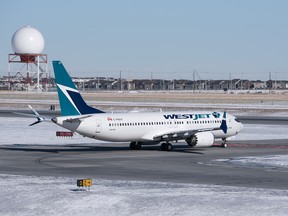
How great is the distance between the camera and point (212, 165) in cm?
5247

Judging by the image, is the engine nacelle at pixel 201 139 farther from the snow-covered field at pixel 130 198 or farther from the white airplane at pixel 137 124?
the snow-covered field at pixel 130 198

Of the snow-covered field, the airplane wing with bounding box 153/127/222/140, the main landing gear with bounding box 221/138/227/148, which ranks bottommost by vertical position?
the main landing gear with bounding box 221/138/227/148

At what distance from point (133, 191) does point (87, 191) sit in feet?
7.55

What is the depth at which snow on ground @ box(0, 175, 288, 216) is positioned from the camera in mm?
32281

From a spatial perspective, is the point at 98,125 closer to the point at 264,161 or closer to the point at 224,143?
the point at 264,161

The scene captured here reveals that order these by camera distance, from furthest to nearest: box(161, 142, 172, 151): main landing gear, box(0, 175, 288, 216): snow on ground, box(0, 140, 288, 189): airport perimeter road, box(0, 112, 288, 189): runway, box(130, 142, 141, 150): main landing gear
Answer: box(130, 142, 141, 150): main landing gear → box(161, 142, 172, 151): main landing gear → box(0, 112, 288, 189): runway → box(0, 140, 288, 189): airport perimeter road → box(0, 175, 288, 216): snow on ground

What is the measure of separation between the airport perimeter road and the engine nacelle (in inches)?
26.0

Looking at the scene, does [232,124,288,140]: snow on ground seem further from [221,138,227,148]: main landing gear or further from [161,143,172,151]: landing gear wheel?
[161,143,172,151]: landing gear wheel

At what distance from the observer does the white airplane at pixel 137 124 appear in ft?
198

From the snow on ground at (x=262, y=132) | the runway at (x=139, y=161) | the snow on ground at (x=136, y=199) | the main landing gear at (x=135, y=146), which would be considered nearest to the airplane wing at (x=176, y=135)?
the runway at (x=139, y=161)

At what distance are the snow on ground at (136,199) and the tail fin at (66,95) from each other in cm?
1947

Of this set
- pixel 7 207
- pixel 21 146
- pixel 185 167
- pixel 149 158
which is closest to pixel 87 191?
pixel 7 207

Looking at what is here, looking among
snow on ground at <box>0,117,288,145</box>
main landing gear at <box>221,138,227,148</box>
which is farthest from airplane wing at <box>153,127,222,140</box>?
snow on ground at <box>0,117,288,145</box>

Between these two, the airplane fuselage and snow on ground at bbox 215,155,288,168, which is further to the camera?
the airplane fuselage
